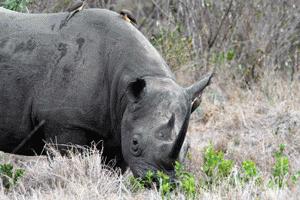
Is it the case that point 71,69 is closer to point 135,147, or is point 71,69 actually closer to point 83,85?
point 83,85

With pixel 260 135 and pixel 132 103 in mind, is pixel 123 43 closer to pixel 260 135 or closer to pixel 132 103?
pixel 132 103

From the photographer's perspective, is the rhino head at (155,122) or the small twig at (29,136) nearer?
the rhino head at (155,122)

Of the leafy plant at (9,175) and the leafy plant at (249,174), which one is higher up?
the leafy plant at (249,174)

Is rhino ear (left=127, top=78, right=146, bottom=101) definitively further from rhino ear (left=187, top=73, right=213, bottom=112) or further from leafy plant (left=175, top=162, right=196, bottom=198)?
leafy plant (left=175, top=162, right=196, bottom=198)

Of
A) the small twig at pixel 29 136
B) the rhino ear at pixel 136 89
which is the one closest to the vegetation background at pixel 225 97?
the small twig at pixel 29 136

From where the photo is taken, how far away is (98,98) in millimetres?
7074

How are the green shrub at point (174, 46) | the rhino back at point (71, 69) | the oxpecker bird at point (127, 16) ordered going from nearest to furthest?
the rhino back at point (71, 69)
the oxpecker bird at point (127, 16)
the green shrub at point (174, 46)

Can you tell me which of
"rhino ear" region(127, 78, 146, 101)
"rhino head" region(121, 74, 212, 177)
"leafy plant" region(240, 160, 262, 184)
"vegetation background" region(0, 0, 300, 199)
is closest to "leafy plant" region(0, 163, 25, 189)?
"vegetation background" region(0, 0, 300, 199)

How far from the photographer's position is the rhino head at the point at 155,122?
643cm

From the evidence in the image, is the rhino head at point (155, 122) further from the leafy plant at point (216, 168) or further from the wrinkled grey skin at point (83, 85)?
the leafy plant at point (216, 168)

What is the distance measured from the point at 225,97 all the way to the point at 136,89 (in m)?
4.68

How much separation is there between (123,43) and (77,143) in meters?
0.88

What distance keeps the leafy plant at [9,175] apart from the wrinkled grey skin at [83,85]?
0.30 m

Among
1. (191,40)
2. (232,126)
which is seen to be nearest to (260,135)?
(232,126)
